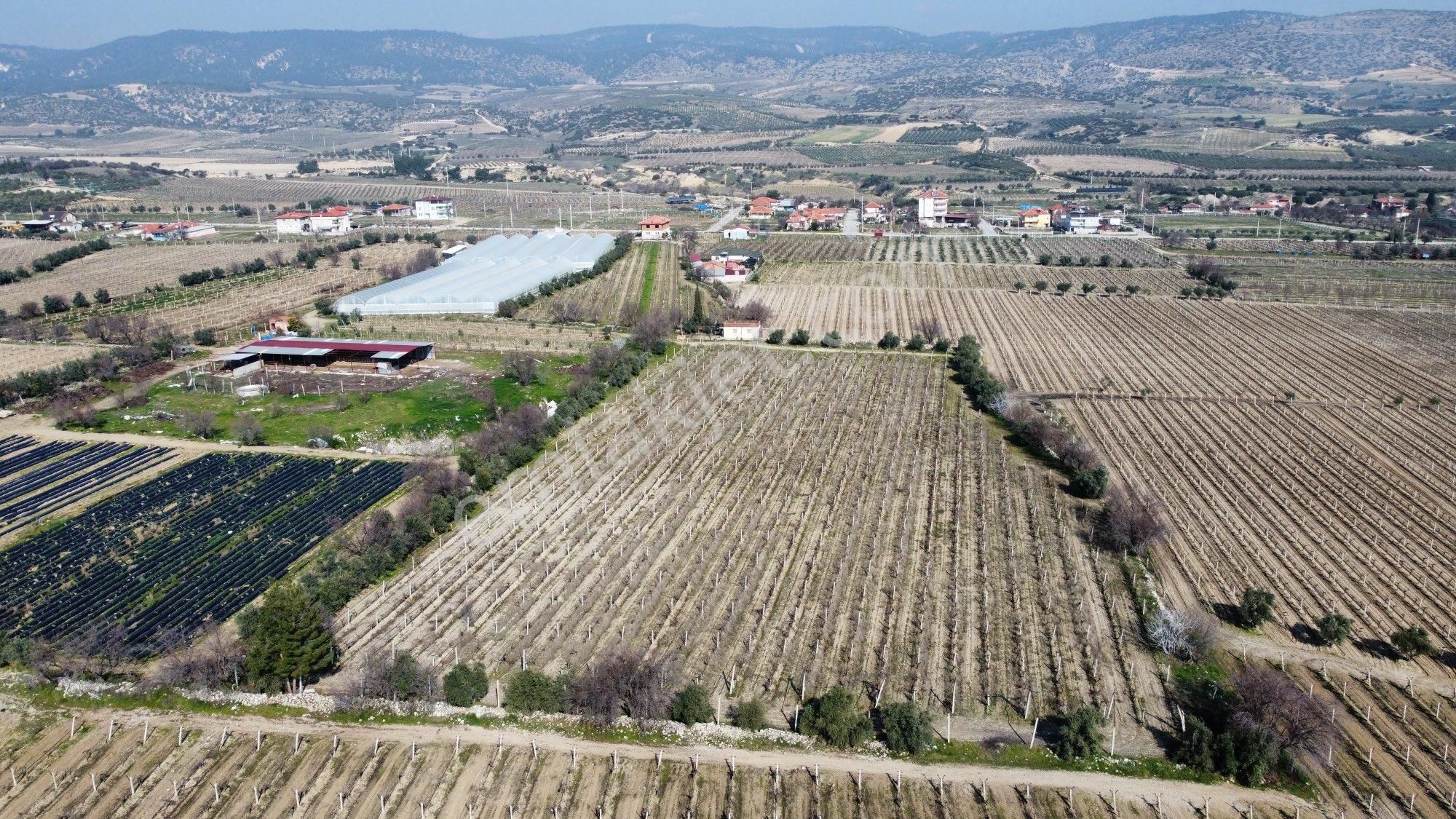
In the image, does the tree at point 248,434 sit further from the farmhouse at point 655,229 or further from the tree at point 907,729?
the farmhouse at point 655,229

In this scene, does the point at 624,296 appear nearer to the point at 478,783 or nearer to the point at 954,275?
the point at 954,275

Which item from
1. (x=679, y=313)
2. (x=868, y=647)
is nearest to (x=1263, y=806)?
(x=868, y=647)

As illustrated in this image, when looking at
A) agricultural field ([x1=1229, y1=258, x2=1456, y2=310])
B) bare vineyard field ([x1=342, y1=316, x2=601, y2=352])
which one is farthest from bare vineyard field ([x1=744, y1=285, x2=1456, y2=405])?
bare vineyard field ([x1=342, y1=316, x2=601, y2=352])

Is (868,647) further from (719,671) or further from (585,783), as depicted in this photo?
(585,783)

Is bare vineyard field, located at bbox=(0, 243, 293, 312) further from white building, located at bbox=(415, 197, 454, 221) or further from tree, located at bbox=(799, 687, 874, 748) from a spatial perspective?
tree, located at bbox=(799, 687, 874, 748)

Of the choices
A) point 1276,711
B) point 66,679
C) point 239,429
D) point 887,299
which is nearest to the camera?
point 1276,711

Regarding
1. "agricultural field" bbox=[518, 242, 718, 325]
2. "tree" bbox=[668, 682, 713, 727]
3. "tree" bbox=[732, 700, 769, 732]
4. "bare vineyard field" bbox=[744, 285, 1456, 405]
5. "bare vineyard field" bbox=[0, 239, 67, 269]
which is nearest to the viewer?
"tree" bbox=[732, 700, 769, 732]
